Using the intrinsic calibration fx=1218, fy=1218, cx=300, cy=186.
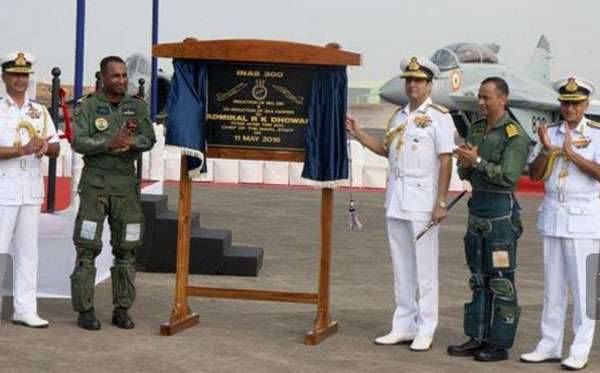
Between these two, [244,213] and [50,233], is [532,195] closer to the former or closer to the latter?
[244,213]

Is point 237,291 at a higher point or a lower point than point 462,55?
lower

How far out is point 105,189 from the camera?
8.61 m

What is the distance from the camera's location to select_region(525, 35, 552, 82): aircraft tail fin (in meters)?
47.5

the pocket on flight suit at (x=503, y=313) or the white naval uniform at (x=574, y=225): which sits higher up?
the white naval uniform at (x=574, y=225)

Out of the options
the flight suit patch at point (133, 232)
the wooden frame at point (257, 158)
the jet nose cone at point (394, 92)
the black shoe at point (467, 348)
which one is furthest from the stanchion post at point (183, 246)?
the jet nose cone at point (394, 92)

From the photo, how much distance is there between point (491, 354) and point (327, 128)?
1.94 m

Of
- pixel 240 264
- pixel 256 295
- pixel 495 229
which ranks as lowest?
pixel 240 264

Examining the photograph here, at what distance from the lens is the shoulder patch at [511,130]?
7.93 m

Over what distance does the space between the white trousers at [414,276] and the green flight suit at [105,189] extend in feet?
6.10

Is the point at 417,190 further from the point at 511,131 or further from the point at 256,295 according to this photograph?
the point at 256,295

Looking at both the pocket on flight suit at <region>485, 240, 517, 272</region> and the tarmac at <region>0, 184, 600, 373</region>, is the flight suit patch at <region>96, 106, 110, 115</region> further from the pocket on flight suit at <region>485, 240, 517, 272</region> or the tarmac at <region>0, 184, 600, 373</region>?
the pocket on flight suit at <region>485, 240, 517, 272</region>

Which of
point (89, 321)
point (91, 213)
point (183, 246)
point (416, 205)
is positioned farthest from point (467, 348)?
point (91, 213)

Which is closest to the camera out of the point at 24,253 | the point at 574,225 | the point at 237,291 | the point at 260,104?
the point at 574,225

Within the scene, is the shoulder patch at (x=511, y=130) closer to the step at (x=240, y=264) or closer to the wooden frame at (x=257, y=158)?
the wooden frame at (x=257, y=158)
